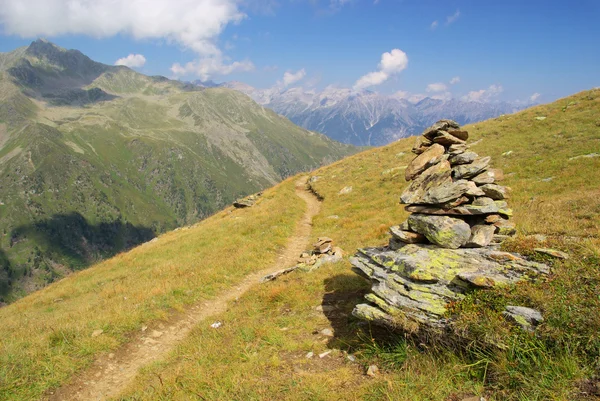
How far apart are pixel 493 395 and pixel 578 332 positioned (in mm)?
2420

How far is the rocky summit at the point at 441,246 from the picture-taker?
378 inches

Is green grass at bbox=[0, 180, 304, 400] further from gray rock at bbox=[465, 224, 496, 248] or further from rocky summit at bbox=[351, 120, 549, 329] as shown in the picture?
gray rock at bbox=[465, 224, 496, 248]

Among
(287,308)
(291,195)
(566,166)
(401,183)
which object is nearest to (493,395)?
(287,308)

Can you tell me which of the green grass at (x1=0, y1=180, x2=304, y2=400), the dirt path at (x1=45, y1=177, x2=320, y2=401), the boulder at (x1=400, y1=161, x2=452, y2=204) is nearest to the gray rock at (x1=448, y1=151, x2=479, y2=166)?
the boulder at (x1=400, y1=161, x2=452, y2=204)

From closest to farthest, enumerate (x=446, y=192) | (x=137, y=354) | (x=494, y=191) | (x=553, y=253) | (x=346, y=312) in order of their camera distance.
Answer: (x=553, y=253) < (x=446, y=192) < (x=494, y=191) < (x=346, y=312) < (x=137, y=354)

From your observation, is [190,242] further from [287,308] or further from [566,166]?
[566,166]

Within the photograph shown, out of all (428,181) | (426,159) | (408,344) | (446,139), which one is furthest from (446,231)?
(446,139)

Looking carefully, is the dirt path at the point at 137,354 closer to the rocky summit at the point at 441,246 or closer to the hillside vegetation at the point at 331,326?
the hillside vegetation at the point at 331,326

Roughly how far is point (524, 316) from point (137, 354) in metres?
14.2

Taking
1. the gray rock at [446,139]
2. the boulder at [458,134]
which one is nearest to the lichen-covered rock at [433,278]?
the gray rock at [446,139]

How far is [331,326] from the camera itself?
12469 millimetres

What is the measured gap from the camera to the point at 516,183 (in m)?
23.4

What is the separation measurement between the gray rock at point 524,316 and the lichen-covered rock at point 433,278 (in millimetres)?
1009

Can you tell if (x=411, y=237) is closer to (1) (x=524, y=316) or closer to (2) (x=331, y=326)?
(2) (x=331, y=326)
